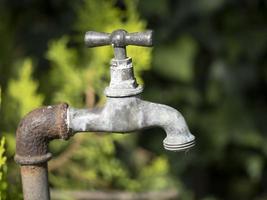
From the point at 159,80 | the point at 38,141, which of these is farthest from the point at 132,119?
the point at 159,80

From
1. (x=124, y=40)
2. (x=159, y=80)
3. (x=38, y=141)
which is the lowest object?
(x=159, y=80)

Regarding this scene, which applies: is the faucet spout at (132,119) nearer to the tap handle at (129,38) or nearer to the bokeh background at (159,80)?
the tap handle at (129,38)

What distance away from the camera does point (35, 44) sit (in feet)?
5.82

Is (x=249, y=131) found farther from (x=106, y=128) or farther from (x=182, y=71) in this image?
(x=106, y=128)

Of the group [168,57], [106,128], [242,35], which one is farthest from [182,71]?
[106,128]

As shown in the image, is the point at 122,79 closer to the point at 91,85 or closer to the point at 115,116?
the point at 115,116

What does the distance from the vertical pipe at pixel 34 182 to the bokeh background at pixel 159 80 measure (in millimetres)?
538

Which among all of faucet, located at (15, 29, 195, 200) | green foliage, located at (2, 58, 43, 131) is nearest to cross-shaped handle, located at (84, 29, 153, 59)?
faucet, located at (15, 29, 195, 200)

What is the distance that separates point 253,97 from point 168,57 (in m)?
0.31

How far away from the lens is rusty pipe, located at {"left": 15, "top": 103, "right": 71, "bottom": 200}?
891 mm

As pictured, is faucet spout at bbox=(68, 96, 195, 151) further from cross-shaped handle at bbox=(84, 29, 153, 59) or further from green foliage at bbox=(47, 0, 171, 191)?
green foliage at bbox=(47, 0, 171, 191)

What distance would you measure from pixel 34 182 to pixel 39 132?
6 centimetres

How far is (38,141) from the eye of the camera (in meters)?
0.91

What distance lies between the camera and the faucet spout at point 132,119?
0.88m
